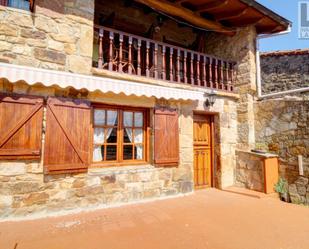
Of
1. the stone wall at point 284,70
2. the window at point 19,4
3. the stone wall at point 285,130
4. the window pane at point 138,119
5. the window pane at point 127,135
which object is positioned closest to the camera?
the window at point 19,4

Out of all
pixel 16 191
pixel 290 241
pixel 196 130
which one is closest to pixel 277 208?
pixel 290 241

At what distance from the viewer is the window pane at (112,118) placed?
6598mm

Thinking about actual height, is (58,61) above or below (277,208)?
above

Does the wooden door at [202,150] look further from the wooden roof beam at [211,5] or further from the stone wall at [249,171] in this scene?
the wooden roof beam at [211,5]

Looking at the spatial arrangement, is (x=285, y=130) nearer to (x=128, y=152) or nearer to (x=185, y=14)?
(x=185, y=14)

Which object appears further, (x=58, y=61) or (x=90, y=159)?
(x=90, y=159)

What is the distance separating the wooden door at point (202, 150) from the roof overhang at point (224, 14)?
3.56m

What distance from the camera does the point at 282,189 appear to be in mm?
8000

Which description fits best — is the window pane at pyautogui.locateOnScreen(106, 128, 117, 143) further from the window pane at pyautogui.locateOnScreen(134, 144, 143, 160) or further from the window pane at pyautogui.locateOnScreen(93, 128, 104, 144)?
the window pane at pyautogui.locateOnScreen(134, 144, 143, 160)

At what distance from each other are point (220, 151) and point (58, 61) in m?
6.04

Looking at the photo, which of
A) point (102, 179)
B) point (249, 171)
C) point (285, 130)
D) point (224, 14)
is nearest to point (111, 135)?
point (102, 179)

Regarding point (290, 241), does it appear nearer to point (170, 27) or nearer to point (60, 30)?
point (60, 30)

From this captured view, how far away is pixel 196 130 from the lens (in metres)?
8.48

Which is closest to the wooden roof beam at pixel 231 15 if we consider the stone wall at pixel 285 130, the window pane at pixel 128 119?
the stone wall at pixel 285 130
